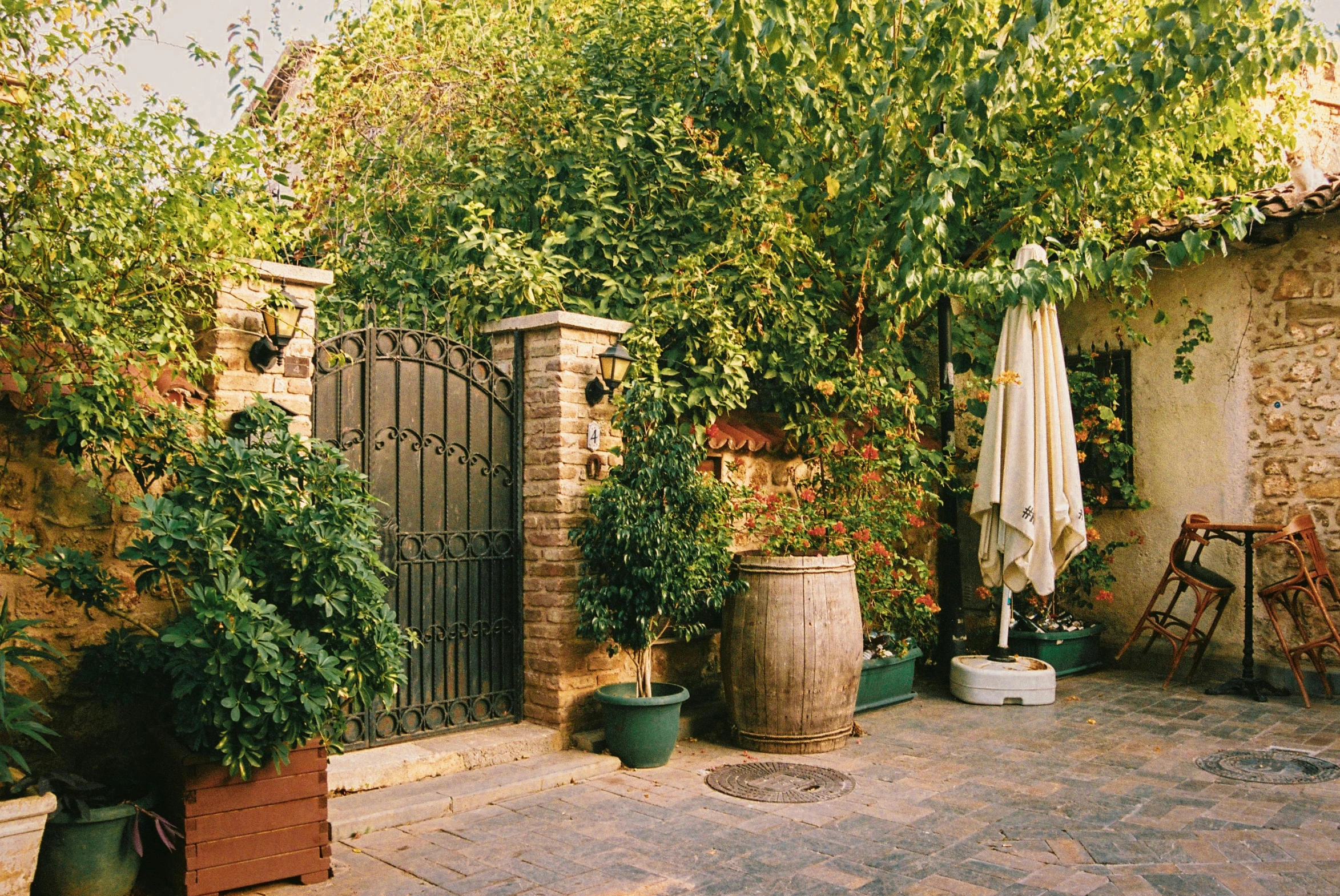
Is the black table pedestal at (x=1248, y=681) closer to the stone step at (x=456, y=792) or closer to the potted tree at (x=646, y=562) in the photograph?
the potted tree at (x=646, y=562)

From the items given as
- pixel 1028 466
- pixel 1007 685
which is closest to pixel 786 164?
pixel 1028 466

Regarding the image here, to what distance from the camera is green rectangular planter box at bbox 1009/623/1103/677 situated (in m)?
7.58

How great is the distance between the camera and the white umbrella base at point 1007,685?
6.75 m

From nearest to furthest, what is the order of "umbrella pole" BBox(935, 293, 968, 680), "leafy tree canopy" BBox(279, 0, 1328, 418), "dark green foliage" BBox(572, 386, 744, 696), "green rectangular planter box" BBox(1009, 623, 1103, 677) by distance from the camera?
"dark green foliage" BBox(572, 386, 744, 696) → "leafy tree canopy" BBox(279, 0, 1328, 418) → "umbrella pole" BBox(935, 293, 968, 680) → "green rectangular planter box" BBox(1009, 623, 1103, 677)

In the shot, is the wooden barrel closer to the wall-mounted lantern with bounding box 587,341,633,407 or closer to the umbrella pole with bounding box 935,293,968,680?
the wall-mounted lantern with bounding box 587,341,633,407

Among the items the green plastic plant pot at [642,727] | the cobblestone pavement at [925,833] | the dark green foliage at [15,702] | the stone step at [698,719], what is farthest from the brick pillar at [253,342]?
the stone step at [698,719]

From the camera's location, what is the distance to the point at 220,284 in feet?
13.3

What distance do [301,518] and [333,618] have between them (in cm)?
38

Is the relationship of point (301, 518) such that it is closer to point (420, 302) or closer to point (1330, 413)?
point (420, 302)

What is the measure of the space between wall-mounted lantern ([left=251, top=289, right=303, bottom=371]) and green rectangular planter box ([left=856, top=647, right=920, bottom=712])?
151 inches

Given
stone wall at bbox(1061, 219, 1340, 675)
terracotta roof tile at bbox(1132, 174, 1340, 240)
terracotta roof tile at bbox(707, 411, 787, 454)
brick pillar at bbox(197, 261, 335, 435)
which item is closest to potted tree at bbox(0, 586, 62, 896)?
brick pillar at bbox(197, 261, 335, 435)

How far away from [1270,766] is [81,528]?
5557mm

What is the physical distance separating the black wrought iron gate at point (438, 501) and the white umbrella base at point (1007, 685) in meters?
3.08

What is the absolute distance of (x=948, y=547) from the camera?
300 inches
